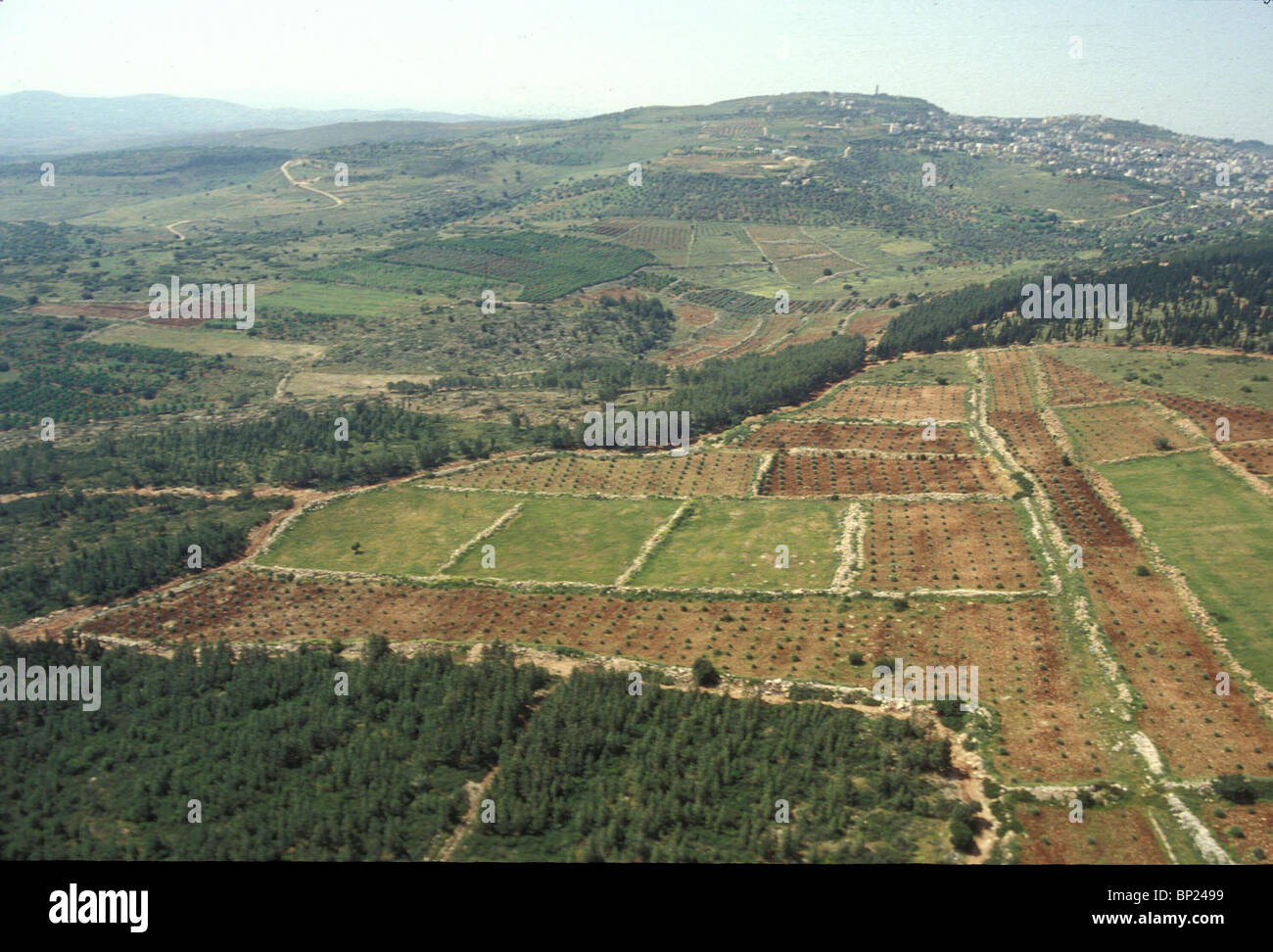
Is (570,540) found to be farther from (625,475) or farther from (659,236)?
(659,236)

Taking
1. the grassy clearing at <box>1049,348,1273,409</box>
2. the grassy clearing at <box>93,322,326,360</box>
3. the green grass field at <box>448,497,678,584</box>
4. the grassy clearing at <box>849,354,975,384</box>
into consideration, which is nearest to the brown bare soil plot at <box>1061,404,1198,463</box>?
the grassy clearing at <box>1049,348,1273,409</box>

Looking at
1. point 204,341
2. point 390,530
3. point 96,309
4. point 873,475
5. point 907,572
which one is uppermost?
point 96,309

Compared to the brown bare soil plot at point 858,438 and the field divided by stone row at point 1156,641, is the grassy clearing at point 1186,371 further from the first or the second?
the brown bare soil plot at point 858,438

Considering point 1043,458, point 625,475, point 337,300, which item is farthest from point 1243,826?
point 337,300

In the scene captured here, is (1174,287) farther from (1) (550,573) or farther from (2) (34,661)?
(2) (34,661)

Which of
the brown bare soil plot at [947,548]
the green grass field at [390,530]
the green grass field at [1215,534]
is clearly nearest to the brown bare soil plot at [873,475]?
the brown bare soil plot at [947,548]

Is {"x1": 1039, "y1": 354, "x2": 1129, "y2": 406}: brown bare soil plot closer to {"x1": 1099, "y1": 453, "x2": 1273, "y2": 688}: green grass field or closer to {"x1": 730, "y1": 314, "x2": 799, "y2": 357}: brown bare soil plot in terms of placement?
{"x1": 1099, "y1": 453, "x2": 1273, "y2": 688}: green grass field
